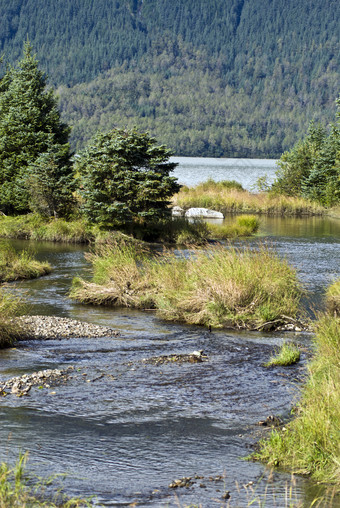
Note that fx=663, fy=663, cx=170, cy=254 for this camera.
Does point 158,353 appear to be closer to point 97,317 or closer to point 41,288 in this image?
point 97,317

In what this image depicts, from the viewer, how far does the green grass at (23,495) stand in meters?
5.84

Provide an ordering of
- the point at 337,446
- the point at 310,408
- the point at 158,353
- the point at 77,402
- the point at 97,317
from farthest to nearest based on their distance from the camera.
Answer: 1. the point at 97,317
2. the point at 158,353
3. the point at 77,402
4. the point at 310,408
5. the point at 337,446

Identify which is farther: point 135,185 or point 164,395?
point 135,185

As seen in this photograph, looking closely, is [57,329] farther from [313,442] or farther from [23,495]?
[23,495]

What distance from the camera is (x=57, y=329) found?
49.9 ft

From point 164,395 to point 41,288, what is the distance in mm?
11338

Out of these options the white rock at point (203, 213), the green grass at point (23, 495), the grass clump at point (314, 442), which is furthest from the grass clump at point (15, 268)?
the white rock at point (203, 213)

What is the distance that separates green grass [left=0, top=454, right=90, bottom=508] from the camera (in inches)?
230

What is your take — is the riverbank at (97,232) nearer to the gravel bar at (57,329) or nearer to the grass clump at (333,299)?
the grass clump at (333,299)

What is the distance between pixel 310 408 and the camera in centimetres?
819

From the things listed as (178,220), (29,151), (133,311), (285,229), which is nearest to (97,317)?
(133,311)

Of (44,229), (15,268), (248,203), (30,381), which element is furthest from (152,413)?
(248,203)

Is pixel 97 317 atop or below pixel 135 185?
below

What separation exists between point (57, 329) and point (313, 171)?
48.8m
